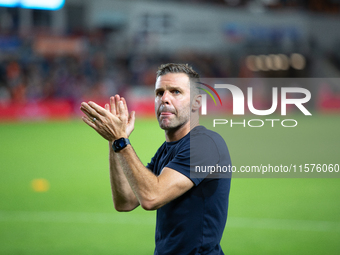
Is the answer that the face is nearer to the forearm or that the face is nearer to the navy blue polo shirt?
the navy blue polo shirt

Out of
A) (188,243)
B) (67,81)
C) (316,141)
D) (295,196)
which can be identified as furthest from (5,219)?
(67,81)

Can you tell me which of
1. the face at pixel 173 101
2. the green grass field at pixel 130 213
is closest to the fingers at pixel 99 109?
the face at pixel 173 101

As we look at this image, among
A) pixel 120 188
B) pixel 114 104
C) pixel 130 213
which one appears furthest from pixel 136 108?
pixel 114 104

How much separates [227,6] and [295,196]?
114 ft

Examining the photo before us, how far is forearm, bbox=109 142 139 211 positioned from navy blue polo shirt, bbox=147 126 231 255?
531mm

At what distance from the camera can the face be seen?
10.5 feet

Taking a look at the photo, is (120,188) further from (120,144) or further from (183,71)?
(183,71)

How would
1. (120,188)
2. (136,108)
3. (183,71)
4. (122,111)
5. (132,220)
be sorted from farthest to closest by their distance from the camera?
(136,108), (132,220), (120,188), (183,71), (122,111)

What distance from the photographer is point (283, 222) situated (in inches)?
281

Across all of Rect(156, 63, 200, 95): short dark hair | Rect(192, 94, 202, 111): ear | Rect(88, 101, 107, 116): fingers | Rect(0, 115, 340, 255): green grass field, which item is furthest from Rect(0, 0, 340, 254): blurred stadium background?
Rect(88, 101, 107, 116): fingers

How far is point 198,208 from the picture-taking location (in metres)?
3.04

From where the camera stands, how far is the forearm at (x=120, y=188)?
→ 3.46 m

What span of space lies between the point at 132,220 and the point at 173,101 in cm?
469

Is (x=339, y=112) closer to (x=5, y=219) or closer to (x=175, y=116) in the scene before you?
(x=5, y=219)
